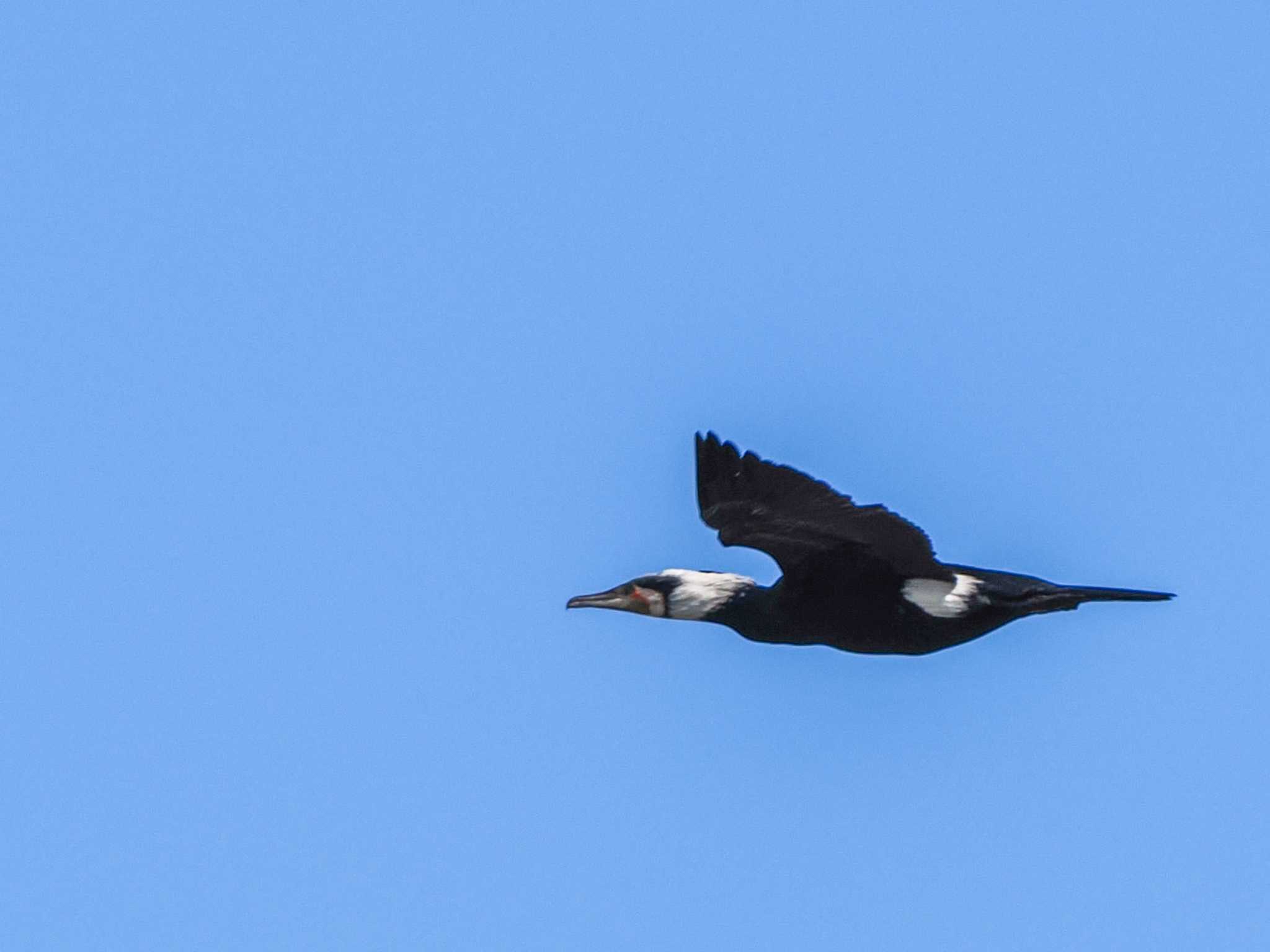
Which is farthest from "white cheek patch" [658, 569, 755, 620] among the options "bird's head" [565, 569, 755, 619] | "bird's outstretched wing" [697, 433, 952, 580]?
"bird's outstretched wing" [697, 433, 952, 580]

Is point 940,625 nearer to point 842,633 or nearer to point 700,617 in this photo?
point 842,633

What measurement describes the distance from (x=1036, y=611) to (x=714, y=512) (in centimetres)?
235

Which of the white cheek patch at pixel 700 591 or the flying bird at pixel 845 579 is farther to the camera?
the white cheek patch at pixel 700 591

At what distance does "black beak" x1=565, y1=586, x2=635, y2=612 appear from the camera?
18.1 metres

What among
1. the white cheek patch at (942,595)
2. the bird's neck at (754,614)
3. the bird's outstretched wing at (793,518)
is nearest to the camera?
the bird's outstretched wing at (793,518)

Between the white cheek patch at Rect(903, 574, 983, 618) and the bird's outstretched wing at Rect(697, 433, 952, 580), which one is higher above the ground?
the bird's outstretched wing at Rect(697, 433, 952, 580)

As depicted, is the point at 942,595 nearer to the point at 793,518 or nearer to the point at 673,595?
the point at 793,518

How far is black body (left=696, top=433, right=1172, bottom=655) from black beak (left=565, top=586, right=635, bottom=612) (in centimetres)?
127

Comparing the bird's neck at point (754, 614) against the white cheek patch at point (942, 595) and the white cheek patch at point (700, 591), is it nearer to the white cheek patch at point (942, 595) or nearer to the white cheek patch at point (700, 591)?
the white cheek patch at point (700, 591)

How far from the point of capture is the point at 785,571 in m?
17.0

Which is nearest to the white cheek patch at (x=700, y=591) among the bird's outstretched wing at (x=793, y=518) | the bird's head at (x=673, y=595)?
the bird's head at (x=673, y=595)

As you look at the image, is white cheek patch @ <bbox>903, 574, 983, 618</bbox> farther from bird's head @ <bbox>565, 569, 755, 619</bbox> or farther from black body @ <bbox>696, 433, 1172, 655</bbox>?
bird's head @ <bbox>565, 569, 755, 619</bbox>

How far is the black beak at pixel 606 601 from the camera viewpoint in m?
18.1

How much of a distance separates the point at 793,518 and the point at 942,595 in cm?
128
